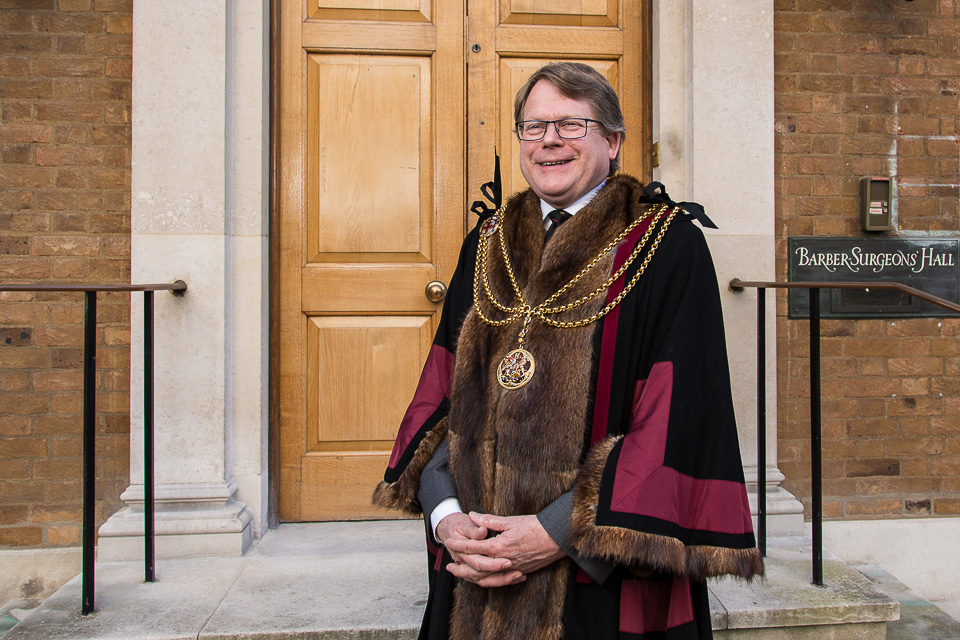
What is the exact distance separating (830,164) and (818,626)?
196cm

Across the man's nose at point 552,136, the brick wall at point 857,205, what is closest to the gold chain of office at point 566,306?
the man's nose at point 552,136

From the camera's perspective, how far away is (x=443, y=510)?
1.61 metres

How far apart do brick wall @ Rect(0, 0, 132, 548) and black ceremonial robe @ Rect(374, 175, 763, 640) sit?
82.0 inches

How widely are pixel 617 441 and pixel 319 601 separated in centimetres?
152

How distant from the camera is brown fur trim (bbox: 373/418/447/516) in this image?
173cm

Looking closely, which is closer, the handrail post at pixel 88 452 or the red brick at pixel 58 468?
the handrail post at pixel 88 452

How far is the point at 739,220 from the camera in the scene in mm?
3070

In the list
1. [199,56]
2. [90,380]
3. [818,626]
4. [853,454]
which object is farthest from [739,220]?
[90,380]

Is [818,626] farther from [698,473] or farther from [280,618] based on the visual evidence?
[280,618]

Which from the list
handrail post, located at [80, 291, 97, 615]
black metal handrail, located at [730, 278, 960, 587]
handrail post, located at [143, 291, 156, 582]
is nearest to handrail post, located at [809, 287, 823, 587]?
black metal handrail, located at [730, 278, 960, 587]

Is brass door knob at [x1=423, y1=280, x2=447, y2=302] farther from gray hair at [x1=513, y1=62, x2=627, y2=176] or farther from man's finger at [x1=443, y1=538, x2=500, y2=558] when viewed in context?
man's finger at [x1=443, y1=538, x2=500, y2=558]

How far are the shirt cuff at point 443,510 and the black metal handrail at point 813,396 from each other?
1562 mm

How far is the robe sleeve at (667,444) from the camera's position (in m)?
1.38

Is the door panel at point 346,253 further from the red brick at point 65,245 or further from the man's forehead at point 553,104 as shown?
the man's forehead at point 553,104
